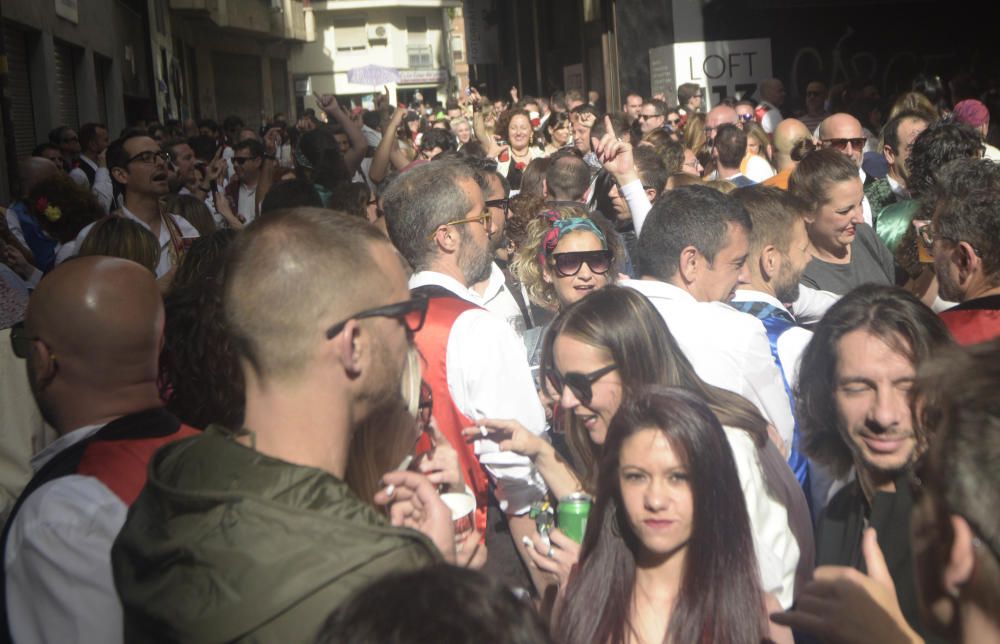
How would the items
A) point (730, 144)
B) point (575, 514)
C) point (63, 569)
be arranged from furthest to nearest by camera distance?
point (730, 144) → point (575, 514) → point (63, 569)

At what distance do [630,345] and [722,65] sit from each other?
12.0 m

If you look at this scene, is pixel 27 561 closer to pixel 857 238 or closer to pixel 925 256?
pixel 925 256

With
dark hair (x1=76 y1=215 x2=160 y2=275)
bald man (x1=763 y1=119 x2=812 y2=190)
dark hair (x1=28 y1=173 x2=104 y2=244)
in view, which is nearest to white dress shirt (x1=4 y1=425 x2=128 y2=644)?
dark hair (x1=76 y1=215 x2=160 y2=275)

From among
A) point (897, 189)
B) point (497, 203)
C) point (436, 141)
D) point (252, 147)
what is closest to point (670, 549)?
point (497, 203)

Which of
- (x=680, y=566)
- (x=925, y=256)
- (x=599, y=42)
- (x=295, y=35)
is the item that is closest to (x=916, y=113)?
(x=925, y=256)

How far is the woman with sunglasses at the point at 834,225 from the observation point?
5289 millimetres

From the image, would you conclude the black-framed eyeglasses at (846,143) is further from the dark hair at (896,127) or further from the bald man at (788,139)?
the bald man at (788,139)

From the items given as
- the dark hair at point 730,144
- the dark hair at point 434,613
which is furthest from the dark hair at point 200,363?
the dark hair at point 730,144

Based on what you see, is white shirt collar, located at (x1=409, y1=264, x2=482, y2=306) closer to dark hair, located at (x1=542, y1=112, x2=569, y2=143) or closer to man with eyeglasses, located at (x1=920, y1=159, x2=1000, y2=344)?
man with eyeglasses, located at (x1=920, y1=159, x2=1000, y2=344)

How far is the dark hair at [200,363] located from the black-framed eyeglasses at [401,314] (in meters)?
1.01

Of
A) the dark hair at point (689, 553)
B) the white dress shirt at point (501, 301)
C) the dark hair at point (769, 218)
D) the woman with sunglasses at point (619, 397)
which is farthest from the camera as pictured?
the white dress shirt at point (501, 301)

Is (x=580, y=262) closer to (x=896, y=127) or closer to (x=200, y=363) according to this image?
(x=200, y=363)

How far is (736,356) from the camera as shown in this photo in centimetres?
371

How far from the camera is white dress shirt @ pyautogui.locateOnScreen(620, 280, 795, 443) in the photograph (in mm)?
3684
